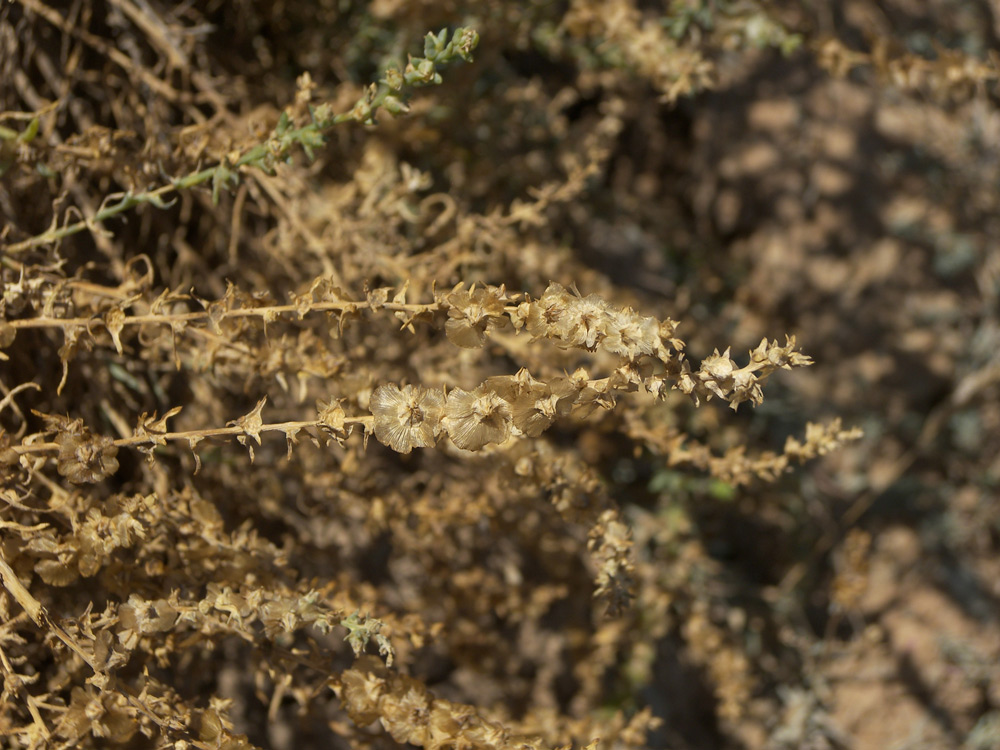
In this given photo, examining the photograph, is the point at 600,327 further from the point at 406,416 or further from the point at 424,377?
the point at 424,377

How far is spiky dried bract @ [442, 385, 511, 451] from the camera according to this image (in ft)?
2.38

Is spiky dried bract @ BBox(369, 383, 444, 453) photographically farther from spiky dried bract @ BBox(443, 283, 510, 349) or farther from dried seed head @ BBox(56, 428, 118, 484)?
dried seed head @ BBox(56, 428, 118, 484)

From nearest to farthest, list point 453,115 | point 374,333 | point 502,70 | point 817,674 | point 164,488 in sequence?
point 164,488 → point 374,333 → point 453,115 → point 502,70 → point 817,674

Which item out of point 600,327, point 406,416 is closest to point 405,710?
point 406,416

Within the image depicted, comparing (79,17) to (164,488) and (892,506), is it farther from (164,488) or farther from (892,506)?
(892,506)

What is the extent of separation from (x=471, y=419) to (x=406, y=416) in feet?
0.20

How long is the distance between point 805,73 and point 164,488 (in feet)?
6.08

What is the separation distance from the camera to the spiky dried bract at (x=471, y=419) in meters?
0.73

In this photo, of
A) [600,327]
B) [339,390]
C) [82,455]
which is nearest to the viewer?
[600,327]

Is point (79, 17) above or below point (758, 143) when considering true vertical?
above

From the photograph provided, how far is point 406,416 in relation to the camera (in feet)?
2.47

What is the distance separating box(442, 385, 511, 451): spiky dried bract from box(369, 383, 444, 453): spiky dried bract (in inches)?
0.5

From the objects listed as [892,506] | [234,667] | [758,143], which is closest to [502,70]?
[758,143]

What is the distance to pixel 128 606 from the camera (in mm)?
863
